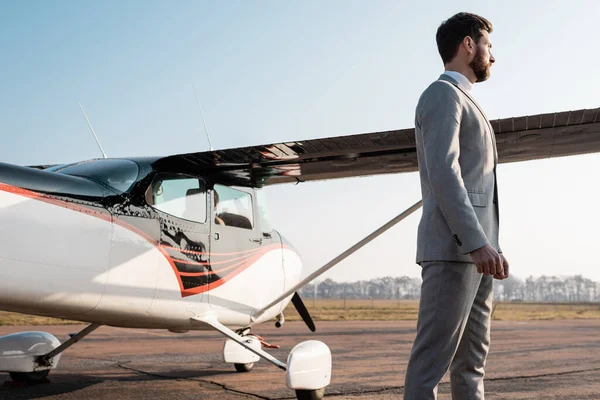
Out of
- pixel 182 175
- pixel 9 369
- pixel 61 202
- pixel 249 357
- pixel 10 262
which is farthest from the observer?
pixel 249 357

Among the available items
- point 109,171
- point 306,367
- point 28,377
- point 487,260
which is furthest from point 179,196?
point 487,260

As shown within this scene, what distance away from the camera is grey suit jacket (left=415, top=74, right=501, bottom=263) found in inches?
99.3

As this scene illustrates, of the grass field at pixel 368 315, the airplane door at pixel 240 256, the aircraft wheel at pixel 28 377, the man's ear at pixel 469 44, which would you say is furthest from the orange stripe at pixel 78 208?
the grass field at pixel 368 315

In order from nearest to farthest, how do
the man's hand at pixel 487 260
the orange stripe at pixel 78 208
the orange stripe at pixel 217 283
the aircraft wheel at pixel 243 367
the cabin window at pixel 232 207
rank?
the man's hand at pixel 487 260
the orange stripe at pixel 78 208
the orange stripe at pixel 217 283
the cabin window at pixel 232 207
the aircraft wheel at pixel 243 367

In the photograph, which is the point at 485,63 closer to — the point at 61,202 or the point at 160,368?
the point at 61,202

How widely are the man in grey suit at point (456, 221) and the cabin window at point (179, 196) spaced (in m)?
3.25

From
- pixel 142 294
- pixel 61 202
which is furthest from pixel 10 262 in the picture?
pixel 142 294

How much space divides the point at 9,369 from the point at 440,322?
212 inches

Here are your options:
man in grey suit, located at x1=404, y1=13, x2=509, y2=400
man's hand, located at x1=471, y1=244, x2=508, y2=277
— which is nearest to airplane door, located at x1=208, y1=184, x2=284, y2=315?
man in grey suit, located at x1=404, y1=13, x2=509, y2=400

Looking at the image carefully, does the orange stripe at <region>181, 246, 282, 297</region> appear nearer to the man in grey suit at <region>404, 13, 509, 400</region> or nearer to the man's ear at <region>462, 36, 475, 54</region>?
the man in grey suit at <region>404, 13, 509, 400</region>

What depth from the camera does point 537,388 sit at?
6.05 meters

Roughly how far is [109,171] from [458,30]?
11.4 feet

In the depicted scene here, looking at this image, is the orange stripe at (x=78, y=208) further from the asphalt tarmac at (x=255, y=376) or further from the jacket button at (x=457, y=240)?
the jacket button at (x=457, y=240)

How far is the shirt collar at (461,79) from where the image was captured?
283 centimetres
